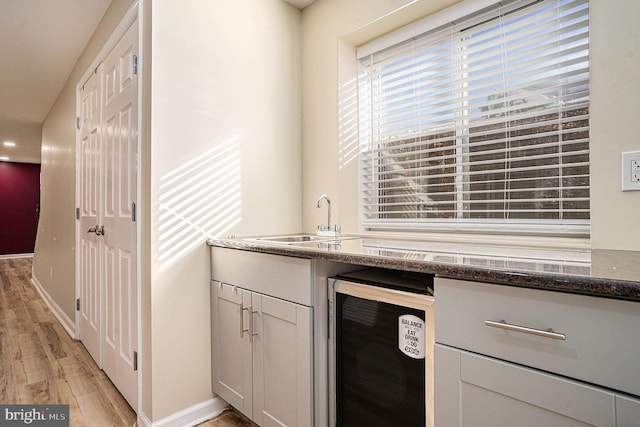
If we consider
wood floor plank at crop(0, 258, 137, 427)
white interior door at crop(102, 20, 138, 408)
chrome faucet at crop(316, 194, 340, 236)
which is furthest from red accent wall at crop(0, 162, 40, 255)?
chrome faucet at crop(316, 194, 340, 236)

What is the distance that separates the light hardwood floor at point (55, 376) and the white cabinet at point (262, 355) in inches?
11.4

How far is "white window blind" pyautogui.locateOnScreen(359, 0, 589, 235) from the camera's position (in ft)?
4.92

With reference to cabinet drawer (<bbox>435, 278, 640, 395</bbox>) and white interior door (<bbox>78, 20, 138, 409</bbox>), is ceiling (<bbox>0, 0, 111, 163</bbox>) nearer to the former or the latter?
white interior door (<bbox>78, 20, 138, 409</bbox>)

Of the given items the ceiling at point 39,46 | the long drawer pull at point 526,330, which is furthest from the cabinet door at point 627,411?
the ceiling at point 39,46

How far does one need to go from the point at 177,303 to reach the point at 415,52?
6.20ft

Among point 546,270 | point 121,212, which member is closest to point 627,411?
point 546,270

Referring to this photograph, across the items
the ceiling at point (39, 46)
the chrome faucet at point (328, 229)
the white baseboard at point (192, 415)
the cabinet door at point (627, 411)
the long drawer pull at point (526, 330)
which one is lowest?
the white baseboard at point (192, 415)

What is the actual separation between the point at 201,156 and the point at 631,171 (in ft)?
6.06

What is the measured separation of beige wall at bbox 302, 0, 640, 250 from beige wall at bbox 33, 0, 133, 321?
1.30 metres

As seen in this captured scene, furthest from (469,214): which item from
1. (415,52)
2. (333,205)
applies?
(415,52)

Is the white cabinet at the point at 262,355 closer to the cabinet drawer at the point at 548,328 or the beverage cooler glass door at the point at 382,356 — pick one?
the beverage cooler glass door at the point at 382,356

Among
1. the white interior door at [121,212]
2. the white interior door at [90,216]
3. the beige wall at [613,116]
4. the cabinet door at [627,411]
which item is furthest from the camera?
the white interior door at [90,216]

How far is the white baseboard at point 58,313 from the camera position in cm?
321

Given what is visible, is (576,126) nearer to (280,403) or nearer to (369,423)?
(369,423)
